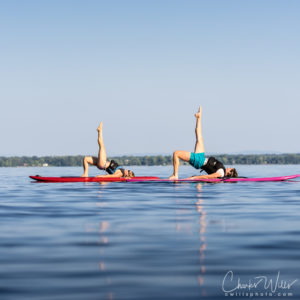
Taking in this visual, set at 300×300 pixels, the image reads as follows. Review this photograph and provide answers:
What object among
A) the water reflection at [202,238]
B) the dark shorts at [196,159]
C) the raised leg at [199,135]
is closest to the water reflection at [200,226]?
the water reflection at [202,238]

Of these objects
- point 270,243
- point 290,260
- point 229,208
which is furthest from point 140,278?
point 229,208

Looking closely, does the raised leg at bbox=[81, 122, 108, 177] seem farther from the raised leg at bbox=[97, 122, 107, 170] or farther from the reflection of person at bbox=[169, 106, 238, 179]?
the reflection of person at bbox=[169, 106, 238, 179]

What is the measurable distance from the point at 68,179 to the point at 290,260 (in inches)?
770

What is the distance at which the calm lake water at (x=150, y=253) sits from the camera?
6082mm

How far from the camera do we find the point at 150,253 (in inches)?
314

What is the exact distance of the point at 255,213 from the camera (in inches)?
516

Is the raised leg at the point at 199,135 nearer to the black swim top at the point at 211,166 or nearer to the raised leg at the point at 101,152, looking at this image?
the black swim top at the point at 211,166

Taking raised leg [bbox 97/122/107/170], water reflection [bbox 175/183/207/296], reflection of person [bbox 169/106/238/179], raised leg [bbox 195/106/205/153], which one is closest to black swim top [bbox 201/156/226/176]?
reflection of person [bbox 169/106/238/179]

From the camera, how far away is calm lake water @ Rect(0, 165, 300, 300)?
20.0 ft

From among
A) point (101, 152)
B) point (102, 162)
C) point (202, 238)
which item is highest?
point (101, 152)
